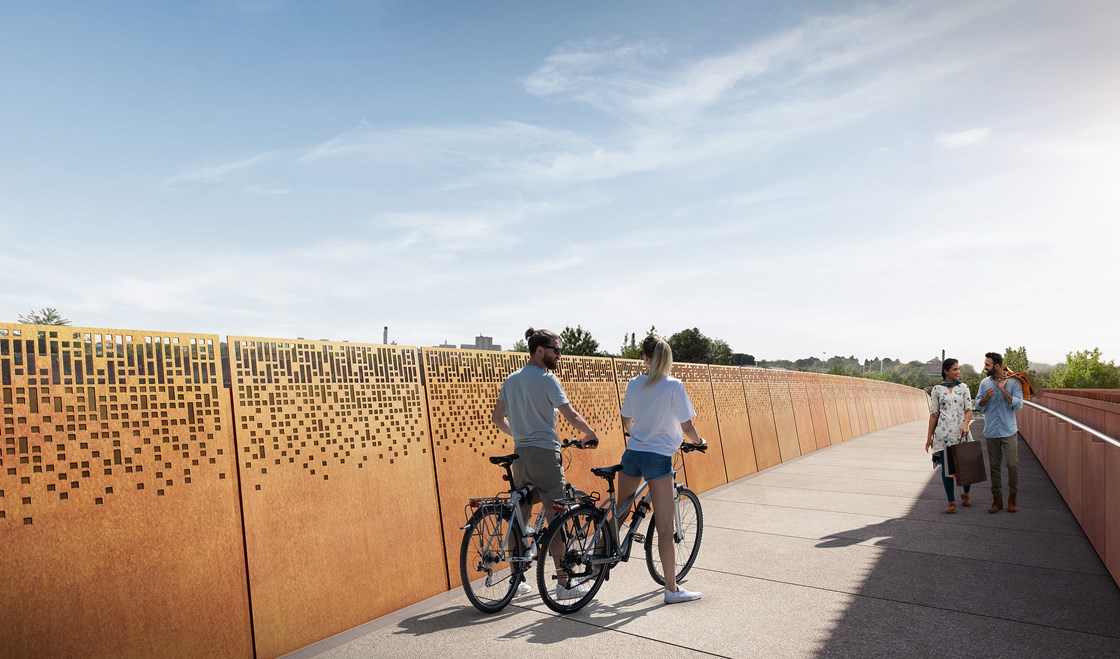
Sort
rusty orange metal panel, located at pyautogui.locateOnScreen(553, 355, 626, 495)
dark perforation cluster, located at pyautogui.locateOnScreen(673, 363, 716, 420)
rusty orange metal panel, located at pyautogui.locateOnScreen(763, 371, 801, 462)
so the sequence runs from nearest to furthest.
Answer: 1. rusty orange metal panel, located at pyautogui.locateOnScreen(553, 355, 626, 495)
2. dark perforation cluster, located at pyautogui.locateOnScreen(673, 363, 716, 420)
3. rusty orange metal panel, located at pyautogui.locateOnScreen(763, 371, 801, 462)

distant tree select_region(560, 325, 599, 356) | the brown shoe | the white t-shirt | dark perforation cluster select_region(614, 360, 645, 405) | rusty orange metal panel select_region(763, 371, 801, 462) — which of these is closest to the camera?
the white t-shirt

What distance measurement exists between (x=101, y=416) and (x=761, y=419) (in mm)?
12401

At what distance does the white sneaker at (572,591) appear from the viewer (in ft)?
18.6

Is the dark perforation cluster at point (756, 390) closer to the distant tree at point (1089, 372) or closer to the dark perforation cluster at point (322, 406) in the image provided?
the dark perforation cluster at point (322, 406)

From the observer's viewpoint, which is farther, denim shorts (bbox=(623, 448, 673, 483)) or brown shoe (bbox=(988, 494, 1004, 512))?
brown shoe (bbox=(988, 494, 1004, 512))

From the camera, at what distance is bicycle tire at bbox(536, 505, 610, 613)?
559 cm

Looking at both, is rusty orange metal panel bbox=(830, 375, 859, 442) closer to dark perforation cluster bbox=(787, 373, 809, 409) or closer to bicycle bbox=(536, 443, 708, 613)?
dark perforation cluster bbox=(787, 373, 809, 409)

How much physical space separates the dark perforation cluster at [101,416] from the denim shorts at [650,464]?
2.86m

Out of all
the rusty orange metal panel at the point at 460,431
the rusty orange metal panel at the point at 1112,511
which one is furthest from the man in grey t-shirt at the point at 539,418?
the rusty orange metal panel at the point at 1112,511

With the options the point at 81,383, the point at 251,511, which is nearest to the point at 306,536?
the point at 251,511

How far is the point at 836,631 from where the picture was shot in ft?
17.0

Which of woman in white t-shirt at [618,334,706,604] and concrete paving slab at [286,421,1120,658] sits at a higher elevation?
woman in white t-shirt at [618,334,706,604]

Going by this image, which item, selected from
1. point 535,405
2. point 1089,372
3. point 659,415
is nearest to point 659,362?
point 659,415

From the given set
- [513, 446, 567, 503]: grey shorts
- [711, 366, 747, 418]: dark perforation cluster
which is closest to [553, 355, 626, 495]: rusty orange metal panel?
[513, 446, 567, 503]: grey shorts
